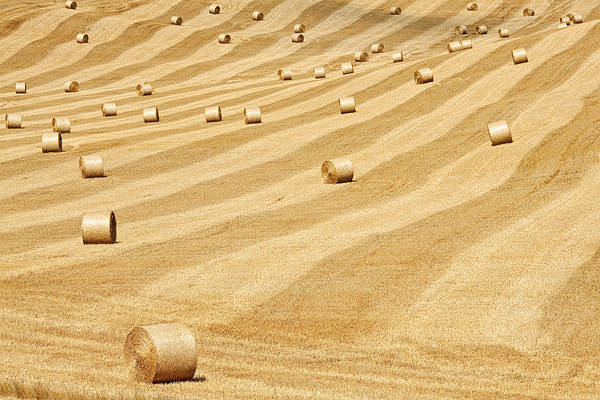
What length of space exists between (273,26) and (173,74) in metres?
15.8

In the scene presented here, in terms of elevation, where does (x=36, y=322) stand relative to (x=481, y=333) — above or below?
above

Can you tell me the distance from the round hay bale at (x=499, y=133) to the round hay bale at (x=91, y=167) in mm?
10158

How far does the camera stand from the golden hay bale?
1124cm

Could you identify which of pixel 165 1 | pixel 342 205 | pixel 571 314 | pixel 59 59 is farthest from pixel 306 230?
pixel 165 1

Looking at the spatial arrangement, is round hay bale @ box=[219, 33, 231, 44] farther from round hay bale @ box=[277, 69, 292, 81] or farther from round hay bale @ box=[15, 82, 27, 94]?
round hay bale @ box=[15, 82, 27, 94]

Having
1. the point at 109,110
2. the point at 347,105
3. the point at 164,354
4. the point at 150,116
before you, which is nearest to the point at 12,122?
the point at 109,110

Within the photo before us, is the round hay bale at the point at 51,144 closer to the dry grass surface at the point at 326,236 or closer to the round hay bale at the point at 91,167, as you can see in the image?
the dry grass surface at the point at 326,236

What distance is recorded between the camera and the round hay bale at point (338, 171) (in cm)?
2683

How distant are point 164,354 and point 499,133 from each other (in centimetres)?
1953

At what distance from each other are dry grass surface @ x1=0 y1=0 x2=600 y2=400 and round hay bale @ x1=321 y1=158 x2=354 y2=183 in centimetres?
43

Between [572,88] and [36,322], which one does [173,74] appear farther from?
[36,322]

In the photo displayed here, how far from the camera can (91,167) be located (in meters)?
28.8

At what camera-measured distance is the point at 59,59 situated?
199 feet

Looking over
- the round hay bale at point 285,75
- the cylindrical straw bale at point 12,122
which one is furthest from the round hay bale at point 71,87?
the cylindrical straw bale at point 12,122
